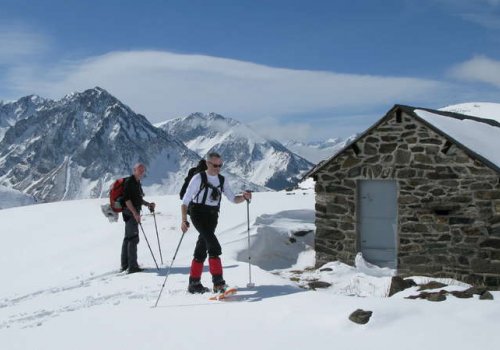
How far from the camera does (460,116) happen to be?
16.9 m

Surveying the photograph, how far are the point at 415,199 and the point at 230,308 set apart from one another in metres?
7.18

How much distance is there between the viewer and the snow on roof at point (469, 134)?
1289 centimetres

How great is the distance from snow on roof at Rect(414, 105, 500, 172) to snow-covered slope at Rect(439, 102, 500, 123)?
4726cm

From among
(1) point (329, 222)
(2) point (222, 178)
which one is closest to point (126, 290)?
(2) point (222, 178)

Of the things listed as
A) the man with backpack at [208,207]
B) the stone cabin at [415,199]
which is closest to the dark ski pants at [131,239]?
the man with backpack at [208,207]

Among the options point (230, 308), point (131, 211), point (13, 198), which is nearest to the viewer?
point (230, 308)

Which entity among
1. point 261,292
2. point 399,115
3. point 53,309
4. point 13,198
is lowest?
point 13,198

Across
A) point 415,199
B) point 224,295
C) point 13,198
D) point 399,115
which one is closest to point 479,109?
point 399,115

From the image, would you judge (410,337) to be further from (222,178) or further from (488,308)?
(222,178)

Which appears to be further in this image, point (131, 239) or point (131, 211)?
point (131, 239)

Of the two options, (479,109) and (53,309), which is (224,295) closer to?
(53,309)

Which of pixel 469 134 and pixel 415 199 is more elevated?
pixel 469 134

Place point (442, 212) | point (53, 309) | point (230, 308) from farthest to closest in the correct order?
1. point (442, 212)
2. point (53, 309)
3. point (230, 308)

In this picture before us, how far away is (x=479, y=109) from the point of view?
216 feet
